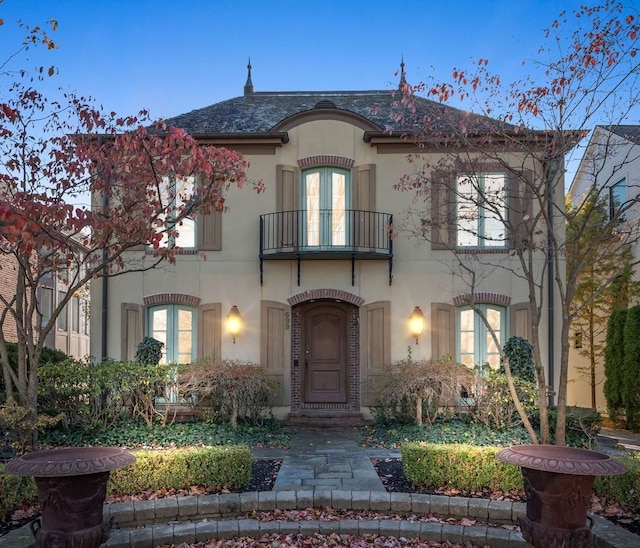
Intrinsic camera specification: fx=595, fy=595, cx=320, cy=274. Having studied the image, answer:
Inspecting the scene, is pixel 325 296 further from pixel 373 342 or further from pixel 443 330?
pixel 443 330

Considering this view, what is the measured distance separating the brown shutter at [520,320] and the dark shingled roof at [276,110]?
3835 mm

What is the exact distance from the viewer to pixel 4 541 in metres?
4.71

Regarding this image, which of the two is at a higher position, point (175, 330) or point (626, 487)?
point (175, 330)

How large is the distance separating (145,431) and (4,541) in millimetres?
4548

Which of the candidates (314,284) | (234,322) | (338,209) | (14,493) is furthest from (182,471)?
(338,209)

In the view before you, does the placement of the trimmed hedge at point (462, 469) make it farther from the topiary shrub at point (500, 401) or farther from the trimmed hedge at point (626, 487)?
the topiary shrub at point (500, 401)

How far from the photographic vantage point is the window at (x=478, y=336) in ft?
37.8

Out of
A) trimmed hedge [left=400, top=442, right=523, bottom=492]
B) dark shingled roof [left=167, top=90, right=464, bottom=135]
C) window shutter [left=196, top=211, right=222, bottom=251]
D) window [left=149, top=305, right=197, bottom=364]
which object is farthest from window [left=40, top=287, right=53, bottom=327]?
trimmed hedge [left=400, top=442, right=523, bottom=492]

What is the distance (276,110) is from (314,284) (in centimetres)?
436

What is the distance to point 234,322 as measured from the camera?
37.7 ft

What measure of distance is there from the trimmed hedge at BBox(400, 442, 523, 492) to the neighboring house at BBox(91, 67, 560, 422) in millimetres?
4891

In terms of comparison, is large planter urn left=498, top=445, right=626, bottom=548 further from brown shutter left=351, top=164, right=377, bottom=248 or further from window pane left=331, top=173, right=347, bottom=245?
window pane left=331, top=173, right=347, bottom=245

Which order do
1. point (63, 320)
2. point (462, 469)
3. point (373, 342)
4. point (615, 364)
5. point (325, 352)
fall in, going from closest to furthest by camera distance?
point (462, 469) < point (373, 342) < point (325, 352) < point (615, 364) < point (63, 320)

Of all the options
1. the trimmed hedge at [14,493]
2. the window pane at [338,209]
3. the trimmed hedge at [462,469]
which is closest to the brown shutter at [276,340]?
the window pane at [338,209]
